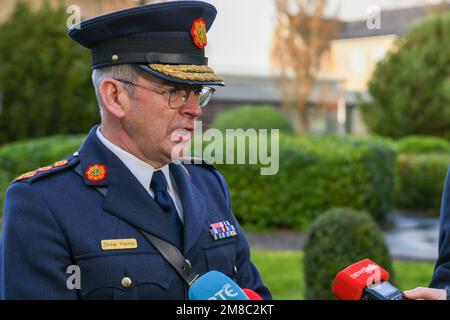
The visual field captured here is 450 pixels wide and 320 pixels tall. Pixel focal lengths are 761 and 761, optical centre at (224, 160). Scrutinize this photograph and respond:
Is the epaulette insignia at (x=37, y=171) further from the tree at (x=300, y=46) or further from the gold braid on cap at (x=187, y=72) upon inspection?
the tree at (x=300, y=46)

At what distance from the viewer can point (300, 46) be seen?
24297 millimetres

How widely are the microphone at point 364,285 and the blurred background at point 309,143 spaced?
73.7 inches

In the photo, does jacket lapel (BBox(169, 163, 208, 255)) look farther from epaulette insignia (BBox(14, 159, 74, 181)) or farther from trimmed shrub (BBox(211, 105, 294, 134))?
trimmed shrub (BBox(211, 105, 294, 134))

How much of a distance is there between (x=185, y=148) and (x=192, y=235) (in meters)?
0.30

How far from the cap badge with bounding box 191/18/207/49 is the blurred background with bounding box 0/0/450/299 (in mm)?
815

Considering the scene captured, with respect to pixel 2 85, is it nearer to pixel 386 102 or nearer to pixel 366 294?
pixel 386 102

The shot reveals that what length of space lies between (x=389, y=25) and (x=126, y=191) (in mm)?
48477

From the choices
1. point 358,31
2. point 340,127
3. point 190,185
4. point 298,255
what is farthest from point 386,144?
point 358,31

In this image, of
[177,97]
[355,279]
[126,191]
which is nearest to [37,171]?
[126,191]

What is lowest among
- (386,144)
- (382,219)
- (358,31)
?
(382,219)

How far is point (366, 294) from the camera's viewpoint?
6.63 feet

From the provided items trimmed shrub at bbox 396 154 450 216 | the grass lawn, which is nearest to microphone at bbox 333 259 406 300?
the grass lawn

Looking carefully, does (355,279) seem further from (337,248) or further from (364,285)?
(337,248)

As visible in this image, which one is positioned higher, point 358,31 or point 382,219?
point 358,31
